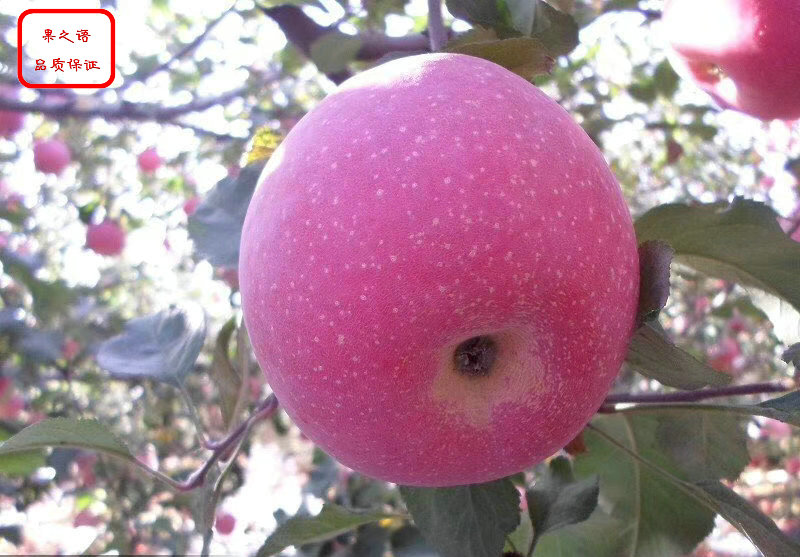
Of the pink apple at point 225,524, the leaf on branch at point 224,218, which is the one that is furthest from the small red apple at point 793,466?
the leaf on branch at point 224,218

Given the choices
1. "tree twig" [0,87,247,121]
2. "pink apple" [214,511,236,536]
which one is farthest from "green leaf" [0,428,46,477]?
"pink apple" [214,511,236,536]

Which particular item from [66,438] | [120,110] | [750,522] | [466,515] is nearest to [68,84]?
[120,110]

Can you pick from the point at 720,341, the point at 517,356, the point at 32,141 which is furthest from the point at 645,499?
the point at 32,141

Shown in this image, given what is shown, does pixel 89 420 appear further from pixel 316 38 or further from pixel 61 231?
pixel 61 231

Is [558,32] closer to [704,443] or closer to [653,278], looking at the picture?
[653,278]

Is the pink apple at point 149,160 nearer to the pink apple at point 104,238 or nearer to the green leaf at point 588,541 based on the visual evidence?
the pink apple at point 104,238

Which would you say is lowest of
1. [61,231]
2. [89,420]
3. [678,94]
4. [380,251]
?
[61,231]
